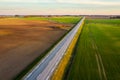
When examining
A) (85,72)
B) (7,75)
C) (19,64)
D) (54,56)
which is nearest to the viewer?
(7,75)

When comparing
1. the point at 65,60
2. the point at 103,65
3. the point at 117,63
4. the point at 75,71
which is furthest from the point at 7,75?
the point at 117,63

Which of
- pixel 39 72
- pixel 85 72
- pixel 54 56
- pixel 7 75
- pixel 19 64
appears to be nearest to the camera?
pixel 39 72

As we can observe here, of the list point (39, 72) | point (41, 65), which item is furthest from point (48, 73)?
point (41, 65)

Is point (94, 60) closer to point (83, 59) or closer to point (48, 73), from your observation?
point (83, 59)

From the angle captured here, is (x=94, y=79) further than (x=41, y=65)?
No

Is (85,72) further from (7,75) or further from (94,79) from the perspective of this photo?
(7,75)

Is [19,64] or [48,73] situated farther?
[19,64]

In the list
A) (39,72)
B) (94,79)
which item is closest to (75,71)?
(94,79)

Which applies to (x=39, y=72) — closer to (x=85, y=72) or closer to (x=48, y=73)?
(x=48, y=73)

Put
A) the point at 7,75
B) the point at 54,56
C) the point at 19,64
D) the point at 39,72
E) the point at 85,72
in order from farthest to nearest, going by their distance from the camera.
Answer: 1. the point at 54,56
2. the point at 19,64
3. the point at 85,72
4. the point at 7,75
5. the point at 39,72
